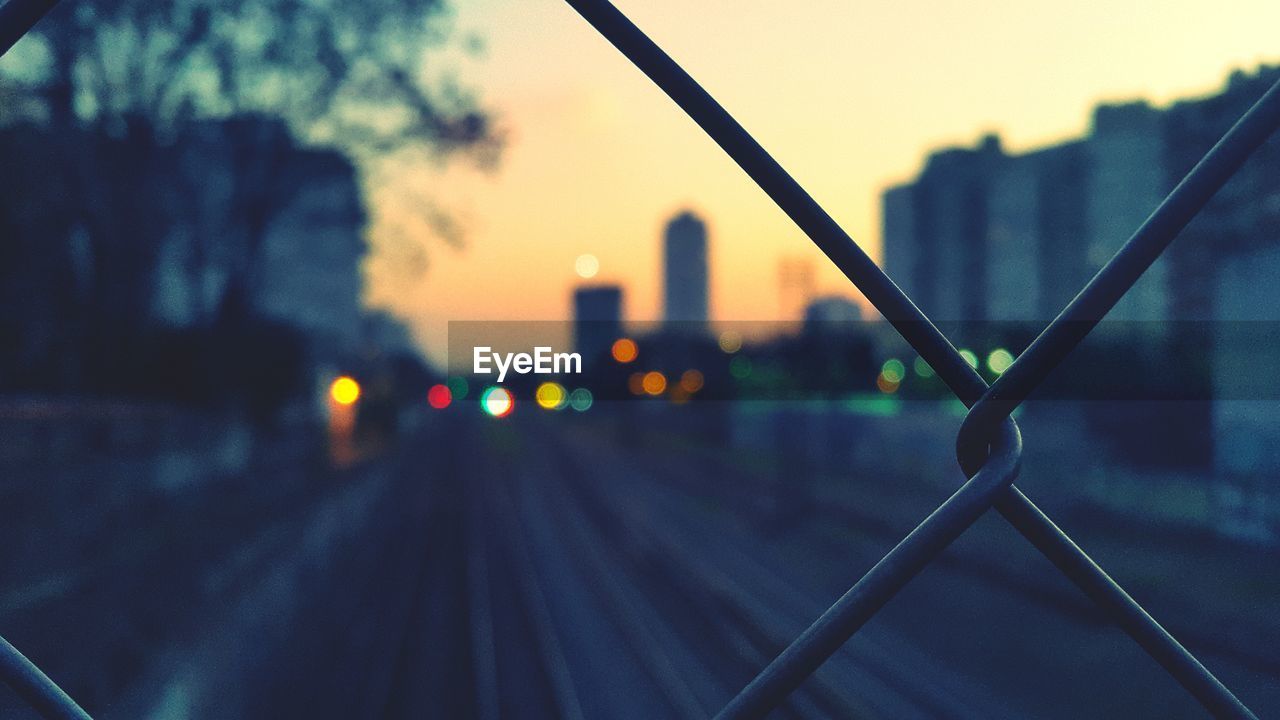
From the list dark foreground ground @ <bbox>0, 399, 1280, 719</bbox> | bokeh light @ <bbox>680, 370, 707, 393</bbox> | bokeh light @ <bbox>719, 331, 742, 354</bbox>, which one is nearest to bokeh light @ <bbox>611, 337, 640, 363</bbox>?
dark foreground ground @ <bbox>0, 399, 1280, 719</bbox>

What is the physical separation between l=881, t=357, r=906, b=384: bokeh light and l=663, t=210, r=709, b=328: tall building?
38107mm

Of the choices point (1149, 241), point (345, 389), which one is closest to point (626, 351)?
point (345, 389)

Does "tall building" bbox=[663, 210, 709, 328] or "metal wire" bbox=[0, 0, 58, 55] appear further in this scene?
"tall building" bbox=[663, 210, 709, 328]

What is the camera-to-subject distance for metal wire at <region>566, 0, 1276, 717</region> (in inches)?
30.2

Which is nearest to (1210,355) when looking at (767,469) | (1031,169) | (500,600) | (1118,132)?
(1118,132)

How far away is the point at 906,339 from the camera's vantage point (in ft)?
2.77

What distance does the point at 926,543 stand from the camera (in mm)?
812

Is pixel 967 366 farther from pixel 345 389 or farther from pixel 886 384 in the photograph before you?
pixel 886 384

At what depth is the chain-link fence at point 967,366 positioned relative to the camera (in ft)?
2.49

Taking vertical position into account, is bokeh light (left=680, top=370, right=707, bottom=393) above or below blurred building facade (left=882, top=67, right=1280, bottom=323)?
below

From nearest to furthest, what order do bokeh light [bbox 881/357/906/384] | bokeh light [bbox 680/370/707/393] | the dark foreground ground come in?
1. the dark foreground ground
2. bokeh light [bbox 881/357/906/384]
3. bokeh light [bbox 680/370/707/393]

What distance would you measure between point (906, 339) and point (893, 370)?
30712mm

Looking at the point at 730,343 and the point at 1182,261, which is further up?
the point at 1182,261

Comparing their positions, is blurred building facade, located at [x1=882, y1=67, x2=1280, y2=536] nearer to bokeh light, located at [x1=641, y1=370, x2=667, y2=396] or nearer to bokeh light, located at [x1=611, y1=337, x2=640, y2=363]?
bokeh light, located at [x1=611, y1=337, x2=640, y2=363]
